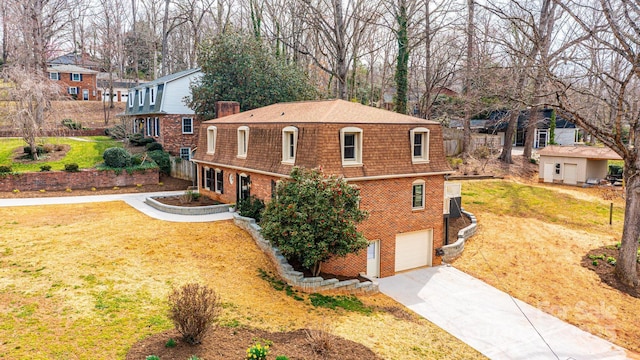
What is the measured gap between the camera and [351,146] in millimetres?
15289

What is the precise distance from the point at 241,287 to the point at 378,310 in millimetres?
4144

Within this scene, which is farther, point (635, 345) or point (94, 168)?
point (94, 168)

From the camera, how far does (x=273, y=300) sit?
39.2ft

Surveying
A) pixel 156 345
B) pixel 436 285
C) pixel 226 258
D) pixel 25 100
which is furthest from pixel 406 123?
pixel 25 100

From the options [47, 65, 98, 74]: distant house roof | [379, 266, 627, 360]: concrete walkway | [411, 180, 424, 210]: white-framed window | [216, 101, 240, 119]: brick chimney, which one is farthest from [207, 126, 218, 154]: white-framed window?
[47, 65, 98, 74]: distant house roof

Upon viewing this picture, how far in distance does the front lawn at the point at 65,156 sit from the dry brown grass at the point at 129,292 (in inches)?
353

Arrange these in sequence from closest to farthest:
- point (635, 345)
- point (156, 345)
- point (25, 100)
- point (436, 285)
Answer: point (156, 345) → point (635, 345) → point (436, 285) → point (25, 100)

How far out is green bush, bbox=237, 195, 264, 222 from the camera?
56.6 ft

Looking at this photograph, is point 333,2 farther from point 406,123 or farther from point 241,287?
point 241,287

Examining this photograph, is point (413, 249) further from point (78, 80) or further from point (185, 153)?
point (78, 80)

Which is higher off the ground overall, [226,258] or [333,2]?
[333,2]

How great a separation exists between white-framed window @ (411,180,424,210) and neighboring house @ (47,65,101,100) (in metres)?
50.3

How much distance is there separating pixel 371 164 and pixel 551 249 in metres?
9.86

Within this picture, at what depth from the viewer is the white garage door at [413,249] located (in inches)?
657
